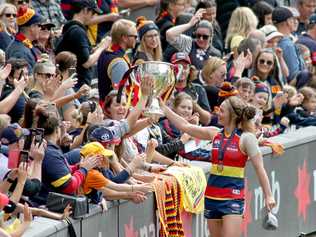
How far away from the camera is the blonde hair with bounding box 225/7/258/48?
60.2ft

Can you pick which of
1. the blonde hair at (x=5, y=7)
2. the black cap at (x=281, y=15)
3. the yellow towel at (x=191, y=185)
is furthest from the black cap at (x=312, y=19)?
the yellow towel at (x=191, y=185)

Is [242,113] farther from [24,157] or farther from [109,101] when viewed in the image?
[24,157]

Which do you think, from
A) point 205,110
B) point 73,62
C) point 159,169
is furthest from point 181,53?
point 159,169

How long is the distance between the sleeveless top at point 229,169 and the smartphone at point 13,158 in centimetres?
288

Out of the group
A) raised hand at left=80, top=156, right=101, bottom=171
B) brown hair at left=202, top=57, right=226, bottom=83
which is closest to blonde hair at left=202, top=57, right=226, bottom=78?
brown hair at left=202, top=57, right=226, bottom=83

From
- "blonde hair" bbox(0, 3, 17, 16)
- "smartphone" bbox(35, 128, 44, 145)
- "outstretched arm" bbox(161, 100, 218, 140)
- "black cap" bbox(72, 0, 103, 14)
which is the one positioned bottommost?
"outstretched arm" bbox(161, 100, 218, 140)

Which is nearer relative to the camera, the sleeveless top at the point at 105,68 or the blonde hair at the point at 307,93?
the sleeveless top at the point at 105,68

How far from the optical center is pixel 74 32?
15.3 m

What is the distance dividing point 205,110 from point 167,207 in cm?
281

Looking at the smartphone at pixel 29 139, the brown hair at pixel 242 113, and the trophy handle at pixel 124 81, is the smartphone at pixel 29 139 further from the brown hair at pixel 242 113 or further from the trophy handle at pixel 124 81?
the brown hair at pixel 242 113

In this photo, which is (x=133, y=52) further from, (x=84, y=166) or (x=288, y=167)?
(x=84, y=166)

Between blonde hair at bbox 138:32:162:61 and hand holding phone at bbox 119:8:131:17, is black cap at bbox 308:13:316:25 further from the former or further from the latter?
blonde hair at bbox 138:32:162:61

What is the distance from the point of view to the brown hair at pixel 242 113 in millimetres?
13062

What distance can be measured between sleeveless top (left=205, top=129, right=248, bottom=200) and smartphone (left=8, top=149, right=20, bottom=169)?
9.43ft
